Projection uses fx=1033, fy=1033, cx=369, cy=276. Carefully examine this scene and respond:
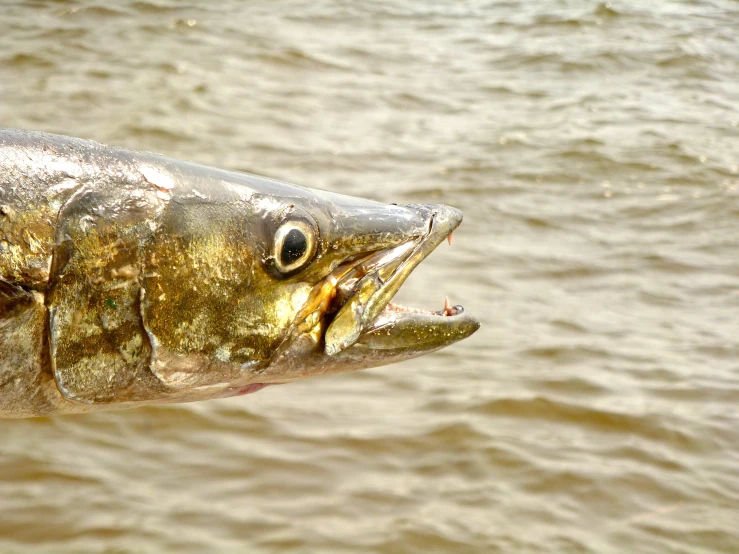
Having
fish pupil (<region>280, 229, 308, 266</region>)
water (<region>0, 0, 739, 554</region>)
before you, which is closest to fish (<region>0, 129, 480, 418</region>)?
fish pupil (<region>280, 229, 308, 266</region>)

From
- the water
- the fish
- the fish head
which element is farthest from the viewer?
the water

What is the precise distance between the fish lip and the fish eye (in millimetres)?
→ 115

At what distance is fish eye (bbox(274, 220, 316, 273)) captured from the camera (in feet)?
7.35

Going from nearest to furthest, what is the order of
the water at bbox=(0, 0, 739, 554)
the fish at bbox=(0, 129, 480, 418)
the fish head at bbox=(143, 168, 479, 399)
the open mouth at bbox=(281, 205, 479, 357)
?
1. the fish at bbox=(0, 129, 480, 418)
2. the fish head at bbox=(143, 168, 479, 399)
3. the open mouth at bbox=(281, 205, 479, 357)
4. the water at bbox=(0, 0, 739, 554)

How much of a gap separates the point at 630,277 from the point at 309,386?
2.39 meters

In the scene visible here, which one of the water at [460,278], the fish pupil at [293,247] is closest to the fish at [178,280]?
the fish pupil at [293,247]

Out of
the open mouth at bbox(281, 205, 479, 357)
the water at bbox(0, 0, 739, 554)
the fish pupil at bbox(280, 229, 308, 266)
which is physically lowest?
the water at bbox(0, 0, 739, 554)

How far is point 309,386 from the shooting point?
17.0 ft

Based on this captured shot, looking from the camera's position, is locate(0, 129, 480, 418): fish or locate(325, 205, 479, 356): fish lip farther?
locate(325, 205, 479, 356): fish lip

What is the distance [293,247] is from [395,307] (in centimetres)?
33

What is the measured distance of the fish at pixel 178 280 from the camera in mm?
2039

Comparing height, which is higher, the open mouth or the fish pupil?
the fish pupil

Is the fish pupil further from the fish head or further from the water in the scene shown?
the water

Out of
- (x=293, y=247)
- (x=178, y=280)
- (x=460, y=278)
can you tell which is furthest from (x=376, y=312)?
(x=460, y=278)
